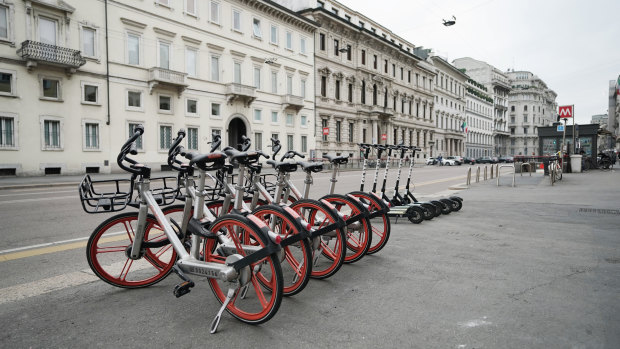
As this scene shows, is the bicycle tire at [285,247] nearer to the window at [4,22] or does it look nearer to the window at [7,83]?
the window at [7,83]

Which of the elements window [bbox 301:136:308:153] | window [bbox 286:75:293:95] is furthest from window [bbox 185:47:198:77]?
window [bbox 301:136:308:153]

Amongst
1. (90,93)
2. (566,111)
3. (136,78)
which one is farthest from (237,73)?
(566,111)

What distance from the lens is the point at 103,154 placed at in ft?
81.6

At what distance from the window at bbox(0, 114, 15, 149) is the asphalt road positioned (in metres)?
19.6

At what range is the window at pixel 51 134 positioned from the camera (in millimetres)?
22422

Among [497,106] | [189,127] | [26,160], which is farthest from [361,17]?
[497,106]

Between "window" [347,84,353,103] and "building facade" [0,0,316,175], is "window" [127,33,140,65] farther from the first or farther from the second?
"window" [347,84,353,103]

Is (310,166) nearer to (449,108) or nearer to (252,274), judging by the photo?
(252,274)

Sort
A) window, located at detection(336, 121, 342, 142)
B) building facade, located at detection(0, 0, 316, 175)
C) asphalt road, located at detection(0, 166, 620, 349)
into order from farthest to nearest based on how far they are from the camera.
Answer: window, located at detection(336, 121, 342, 142), building facade, located at detection(0, 0, 316, 175), asphalt road, located at detection(0, 166, 620, 349)

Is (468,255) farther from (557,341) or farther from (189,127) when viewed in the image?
(189,127)

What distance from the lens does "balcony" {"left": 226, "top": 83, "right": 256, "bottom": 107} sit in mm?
31906

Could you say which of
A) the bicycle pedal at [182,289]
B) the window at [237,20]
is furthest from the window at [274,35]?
the bicycle pedal at [182,289]

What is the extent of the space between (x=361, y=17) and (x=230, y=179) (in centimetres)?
5156

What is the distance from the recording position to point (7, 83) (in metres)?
21.1
